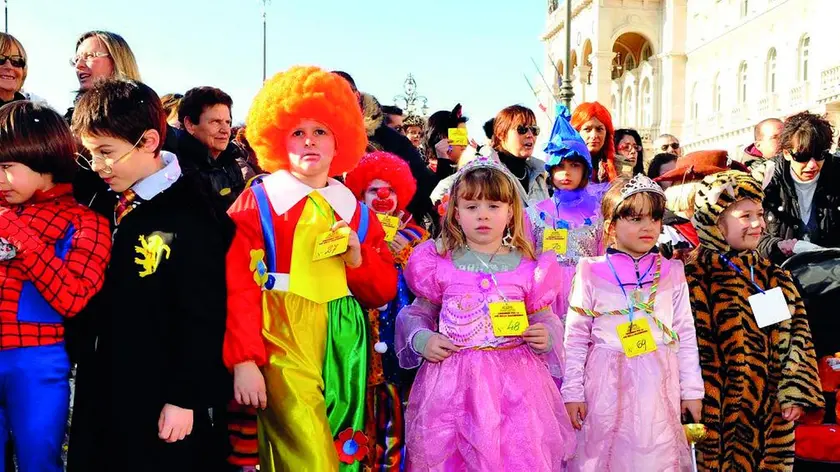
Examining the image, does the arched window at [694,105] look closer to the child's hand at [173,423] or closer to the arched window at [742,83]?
the arched window at [742,83]

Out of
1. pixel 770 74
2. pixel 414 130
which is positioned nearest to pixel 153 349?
pixel 414 130

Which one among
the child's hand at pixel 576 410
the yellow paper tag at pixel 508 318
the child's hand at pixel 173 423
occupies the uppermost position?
the yellow paper tag at pixel 508 318

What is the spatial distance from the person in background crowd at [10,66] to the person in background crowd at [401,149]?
6.60 feet

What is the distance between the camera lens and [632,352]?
10.8 ft

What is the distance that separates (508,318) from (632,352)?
636mm

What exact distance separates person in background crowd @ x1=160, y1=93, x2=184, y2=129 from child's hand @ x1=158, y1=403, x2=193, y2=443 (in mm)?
3040

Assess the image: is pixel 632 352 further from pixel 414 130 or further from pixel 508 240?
pixel 414 130

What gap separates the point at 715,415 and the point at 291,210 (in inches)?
91.7

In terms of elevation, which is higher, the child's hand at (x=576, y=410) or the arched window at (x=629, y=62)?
the arched window at (x=629, y=62)

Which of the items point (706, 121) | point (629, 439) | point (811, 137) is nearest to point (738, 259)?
point (629, 439)

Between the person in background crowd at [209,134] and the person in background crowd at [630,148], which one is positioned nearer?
the person in background crowd at [209,134]

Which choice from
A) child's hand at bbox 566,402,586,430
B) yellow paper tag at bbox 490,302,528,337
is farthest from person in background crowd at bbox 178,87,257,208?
child's hand at bbox 566,402,586,430

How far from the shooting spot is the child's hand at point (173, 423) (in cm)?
260

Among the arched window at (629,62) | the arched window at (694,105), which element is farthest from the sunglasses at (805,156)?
the arched window at (629,62)
